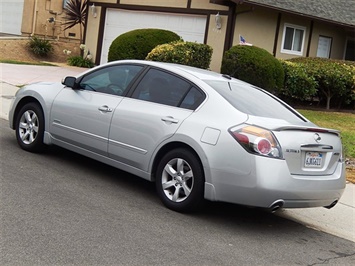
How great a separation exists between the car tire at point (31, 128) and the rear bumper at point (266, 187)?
2960 millimetres

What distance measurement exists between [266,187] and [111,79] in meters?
2.72

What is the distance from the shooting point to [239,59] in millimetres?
13523

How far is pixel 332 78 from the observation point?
15219mm

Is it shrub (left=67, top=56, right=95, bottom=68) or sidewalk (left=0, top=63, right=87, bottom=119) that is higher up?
shrub (left=67, top=56, right=95, bottom=68)

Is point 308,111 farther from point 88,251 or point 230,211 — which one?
point 88,251

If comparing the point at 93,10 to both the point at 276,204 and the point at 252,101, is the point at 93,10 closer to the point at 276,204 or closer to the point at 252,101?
the point at 252,101

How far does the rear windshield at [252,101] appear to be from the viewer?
573cm

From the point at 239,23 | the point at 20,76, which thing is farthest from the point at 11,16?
the point at 239,23

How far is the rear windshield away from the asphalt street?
1.26 m

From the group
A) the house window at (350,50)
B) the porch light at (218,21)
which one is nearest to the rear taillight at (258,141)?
the porch light at (218,21)

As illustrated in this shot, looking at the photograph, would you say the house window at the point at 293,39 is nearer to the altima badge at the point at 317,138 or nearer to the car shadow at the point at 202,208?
the car shadow at the point at 202,208

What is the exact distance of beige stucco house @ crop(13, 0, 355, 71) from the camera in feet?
54.7

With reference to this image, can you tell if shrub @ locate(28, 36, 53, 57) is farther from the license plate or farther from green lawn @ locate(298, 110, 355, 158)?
the license plate

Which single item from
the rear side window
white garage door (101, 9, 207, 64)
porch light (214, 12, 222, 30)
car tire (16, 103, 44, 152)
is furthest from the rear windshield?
white garage door (101, 9, 207, 64)
